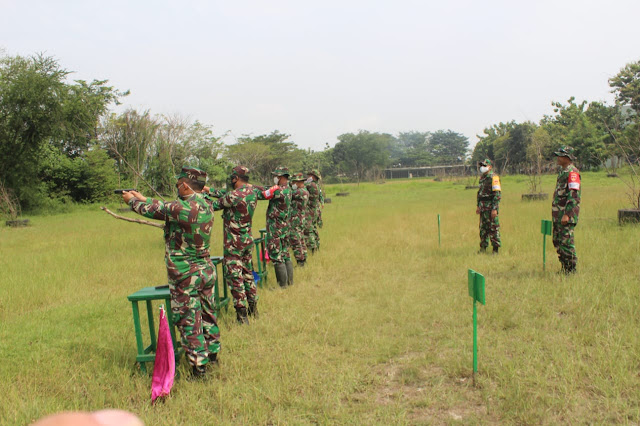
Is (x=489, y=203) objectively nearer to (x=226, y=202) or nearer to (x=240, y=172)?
(x=240, y=172)

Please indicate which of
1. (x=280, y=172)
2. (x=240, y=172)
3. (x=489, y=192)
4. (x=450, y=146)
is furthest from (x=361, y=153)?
(x=240, y=172)

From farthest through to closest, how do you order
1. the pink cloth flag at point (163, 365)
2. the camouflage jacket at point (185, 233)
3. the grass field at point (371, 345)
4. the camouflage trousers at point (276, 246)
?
the camouflage trousers at point (276, 246), the camouflage jacket at point (185, 233), the pink cloth flag at point (163, 365), the grass field at point (371, 345)

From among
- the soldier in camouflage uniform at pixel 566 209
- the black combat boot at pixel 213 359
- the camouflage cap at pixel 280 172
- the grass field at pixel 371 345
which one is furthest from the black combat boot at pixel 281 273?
the soldier in camouflage uniform at pixel 566 209

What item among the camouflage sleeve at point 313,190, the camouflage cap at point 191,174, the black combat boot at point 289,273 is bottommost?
the black combat boot at point 289,273

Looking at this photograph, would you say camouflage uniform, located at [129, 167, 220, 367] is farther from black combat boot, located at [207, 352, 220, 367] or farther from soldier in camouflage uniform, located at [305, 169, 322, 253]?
soldier in camouflage uniform, located at [305, 169, 322, 253]

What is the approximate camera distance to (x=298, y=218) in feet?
27.0

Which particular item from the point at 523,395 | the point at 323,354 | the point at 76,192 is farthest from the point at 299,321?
the point at 76,192

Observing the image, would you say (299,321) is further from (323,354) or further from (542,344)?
(542,344)

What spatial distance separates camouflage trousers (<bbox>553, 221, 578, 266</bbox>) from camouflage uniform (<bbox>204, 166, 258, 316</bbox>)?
442 centimetres

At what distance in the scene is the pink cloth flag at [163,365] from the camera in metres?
3.47

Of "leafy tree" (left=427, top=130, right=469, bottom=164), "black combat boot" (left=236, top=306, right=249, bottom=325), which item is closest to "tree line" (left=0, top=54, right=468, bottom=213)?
"black combat boot" (left=236, top=306, right=249, bottom=325)

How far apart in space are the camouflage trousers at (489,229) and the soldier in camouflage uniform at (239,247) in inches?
197

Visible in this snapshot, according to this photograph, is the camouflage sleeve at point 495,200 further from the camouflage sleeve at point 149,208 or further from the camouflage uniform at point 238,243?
the camouflage sleeve at point 149,208

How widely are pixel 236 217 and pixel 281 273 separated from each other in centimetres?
177
